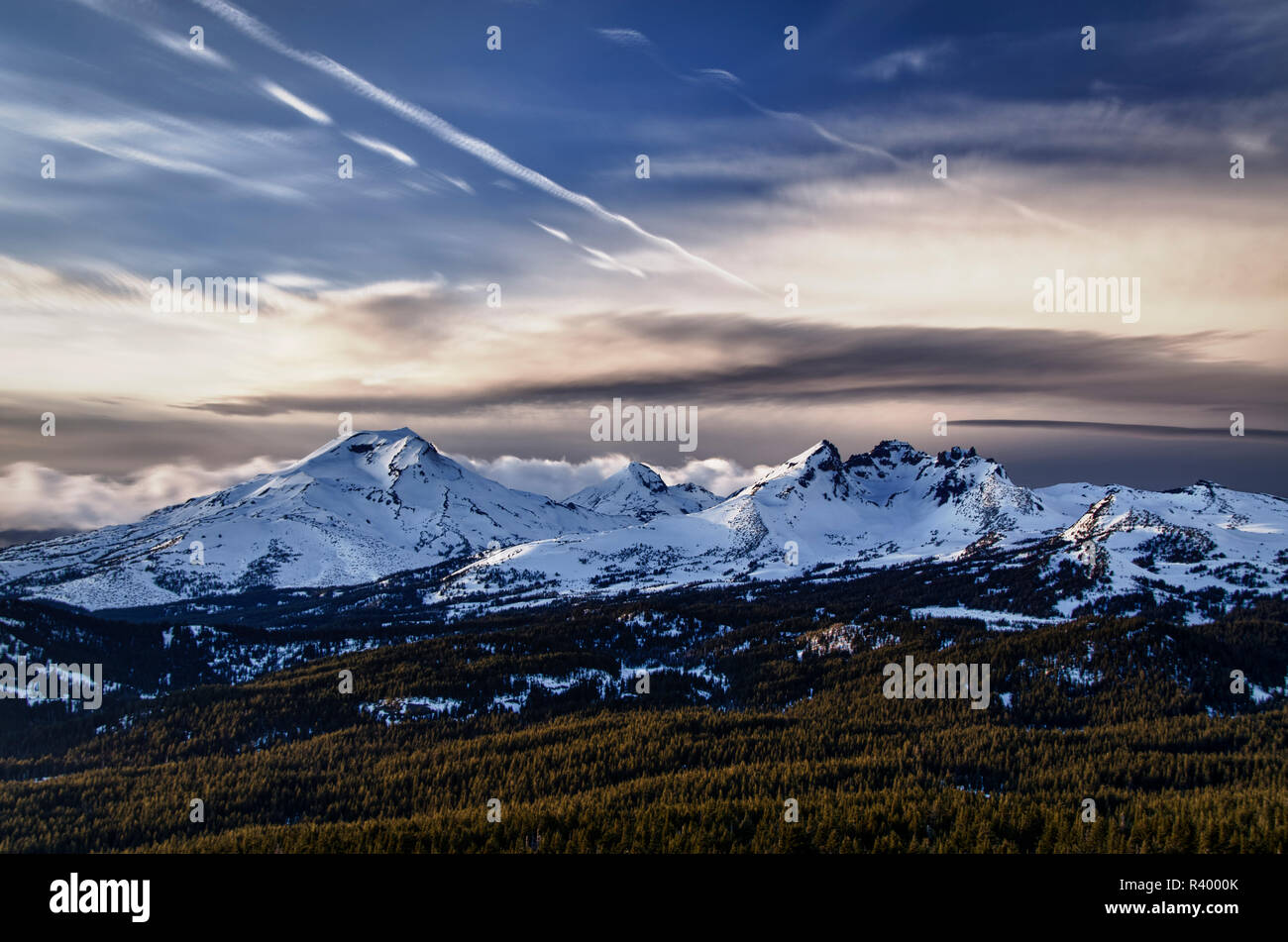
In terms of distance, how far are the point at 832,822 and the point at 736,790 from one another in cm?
2568

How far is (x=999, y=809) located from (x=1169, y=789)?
43610 mm

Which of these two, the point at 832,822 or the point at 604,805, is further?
the point at 604,805

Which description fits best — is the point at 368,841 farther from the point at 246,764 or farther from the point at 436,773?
the point at 246,764

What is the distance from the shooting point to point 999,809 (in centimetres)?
11719

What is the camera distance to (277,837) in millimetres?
109250
